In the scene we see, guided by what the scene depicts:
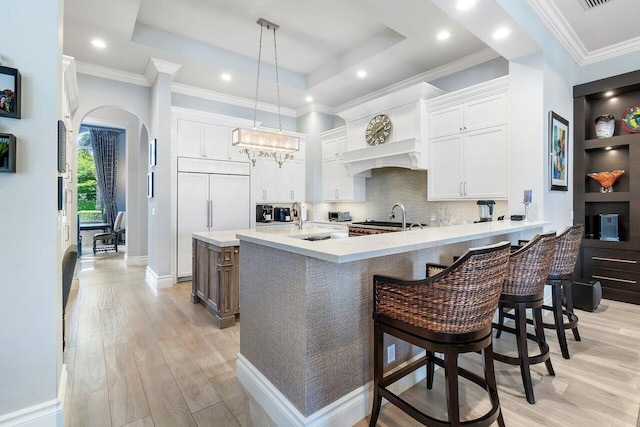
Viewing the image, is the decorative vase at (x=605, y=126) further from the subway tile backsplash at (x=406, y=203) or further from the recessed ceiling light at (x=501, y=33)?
the recessed ceiling light at (x=501, y=33)

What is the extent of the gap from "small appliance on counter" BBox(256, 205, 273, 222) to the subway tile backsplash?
0.96 meters

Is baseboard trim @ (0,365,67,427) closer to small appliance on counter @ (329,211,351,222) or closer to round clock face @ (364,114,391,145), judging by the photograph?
round clock face @ (364,114,391,145)

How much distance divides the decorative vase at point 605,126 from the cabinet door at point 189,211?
5.65 m

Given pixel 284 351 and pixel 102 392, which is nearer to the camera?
pixel 284 351

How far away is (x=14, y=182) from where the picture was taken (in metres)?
1.48

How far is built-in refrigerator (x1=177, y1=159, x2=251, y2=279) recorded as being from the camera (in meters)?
4.83

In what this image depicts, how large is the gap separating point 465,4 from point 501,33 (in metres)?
0.68

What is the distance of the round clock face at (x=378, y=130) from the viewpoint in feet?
15.7

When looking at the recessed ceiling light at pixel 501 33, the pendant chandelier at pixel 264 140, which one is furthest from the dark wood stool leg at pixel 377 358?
the recessed ceiling light at pixel 501 33

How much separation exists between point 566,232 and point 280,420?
2.43m

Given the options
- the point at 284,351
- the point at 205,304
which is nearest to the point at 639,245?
the point at 284,351

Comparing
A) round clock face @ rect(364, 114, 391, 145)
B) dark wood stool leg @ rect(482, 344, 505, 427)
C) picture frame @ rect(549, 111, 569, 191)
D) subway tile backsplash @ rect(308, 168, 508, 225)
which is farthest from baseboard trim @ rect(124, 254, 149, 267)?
picture frame @ rect(549, 111, 569, 191)

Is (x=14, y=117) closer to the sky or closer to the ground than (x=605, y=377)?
closer to the sky

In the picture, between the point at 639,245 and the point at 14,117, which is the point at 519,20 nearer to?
the point at 639,245
